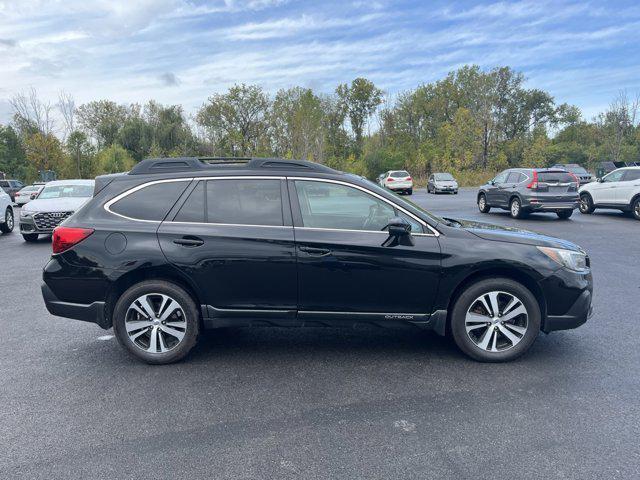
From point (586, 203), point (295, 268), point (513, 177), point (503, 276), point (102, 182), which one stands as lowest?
point (586, 203)

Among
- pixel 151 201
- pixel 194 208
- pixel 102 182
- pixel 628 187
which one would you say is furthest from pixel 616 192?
pixel 102 182

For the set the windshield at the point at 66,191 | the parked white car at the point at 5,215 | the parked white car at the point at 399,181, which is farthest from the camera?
the parked white car at the point at 399,181

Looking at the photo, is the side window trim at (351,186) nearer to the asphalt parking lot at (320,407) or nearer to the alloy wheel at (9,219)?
the asphalt parking lot at (320,407)

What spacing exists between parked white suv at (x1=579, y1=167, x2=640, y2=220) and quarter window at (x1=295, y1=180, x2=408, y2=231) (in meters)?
14.8

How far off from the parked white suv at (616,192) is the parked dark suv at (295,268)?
1373 cm

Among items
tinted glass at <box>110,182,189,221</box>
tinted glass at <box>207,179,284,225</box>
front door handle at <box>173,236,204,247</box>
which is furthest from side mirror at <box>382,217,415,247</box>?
tinted glass at <box>110,182,189,221</box>

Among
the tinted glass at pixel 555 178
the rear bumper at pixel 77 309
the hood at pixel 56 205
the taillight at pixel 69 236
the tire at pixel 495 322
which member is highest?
the hood at pixel 56 205

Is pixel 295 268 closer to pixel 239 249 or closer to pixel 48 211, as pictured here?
pixel 239 249

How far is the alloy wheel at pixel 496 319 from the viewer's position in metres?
4.28

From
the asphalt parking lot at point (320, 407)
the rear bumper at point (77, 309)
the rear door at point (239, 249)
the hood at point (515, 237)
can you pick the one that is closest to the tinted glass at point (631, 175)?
the asphalt parking lot at point (320, 407)

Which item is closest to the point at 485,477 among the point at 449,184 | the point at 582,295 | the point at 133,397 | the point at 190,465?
the point at 190,465

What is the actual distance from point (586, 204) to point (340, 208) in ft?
53.4

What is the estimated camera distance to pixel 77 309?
14.4ft

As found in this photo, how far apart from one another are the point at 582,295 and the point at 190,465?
3.53 metres
